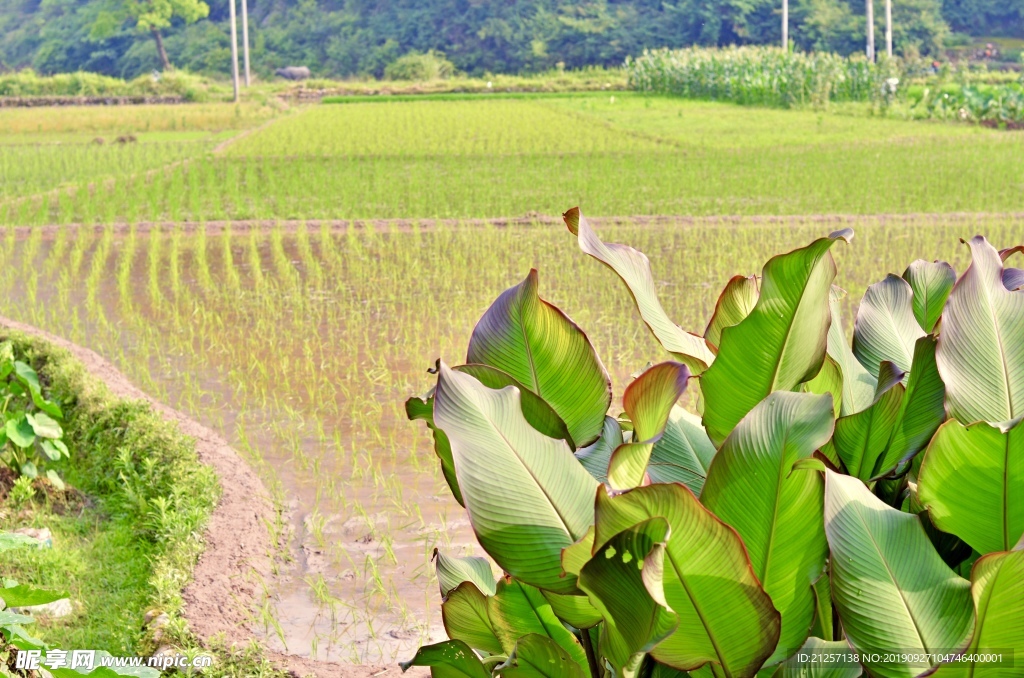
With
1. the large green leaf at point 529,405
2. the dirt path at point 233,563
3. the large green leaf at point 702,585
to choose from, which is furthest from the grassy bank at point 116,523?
the large green leaf at point 702,585

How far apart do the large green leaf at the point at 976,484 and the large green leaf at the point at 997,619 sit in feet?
0.31

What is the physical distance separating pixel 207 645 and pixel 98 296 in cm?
456

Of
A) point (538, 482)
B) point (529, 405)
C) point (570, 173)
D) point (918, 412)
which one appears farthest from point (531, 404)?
point (570, 173)

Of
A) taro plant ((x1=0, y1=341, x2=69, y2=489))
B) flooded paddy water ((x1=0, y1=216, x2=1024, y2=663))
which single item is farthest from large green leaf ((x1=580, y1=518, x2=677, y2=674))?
taro plant ((x1=0, y1=341, x2=69, y2=489))

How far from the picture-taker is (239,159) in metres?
13.1

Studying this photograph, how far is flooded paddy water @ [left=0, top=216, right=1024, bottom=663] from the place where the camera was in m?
2.76

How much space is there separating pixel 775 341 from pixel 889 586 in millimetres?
233

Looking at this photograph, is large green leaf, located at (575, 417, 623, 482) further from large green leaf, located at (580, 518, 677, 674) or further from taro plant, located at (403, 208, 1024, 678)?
large green leaf, located at (580, 518, 677, 674)

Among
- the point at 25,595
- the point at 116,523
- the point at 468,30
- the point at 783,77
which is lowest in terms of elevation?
the point at 116,523

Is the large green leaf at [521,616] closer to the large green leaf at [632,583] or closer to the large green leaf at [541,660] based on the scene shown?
the large green leaf at [541,660]

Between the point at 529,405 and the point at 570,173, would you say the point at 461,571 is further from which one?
the point at 570,173

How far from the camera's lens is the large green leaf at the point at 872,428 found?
2.97 feet

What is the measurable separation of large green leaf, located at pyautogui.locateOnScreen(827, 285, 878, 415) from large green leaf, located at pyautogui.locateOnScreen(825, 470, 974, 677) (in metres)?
0.25

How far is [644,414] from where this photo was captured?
2.81 feet
